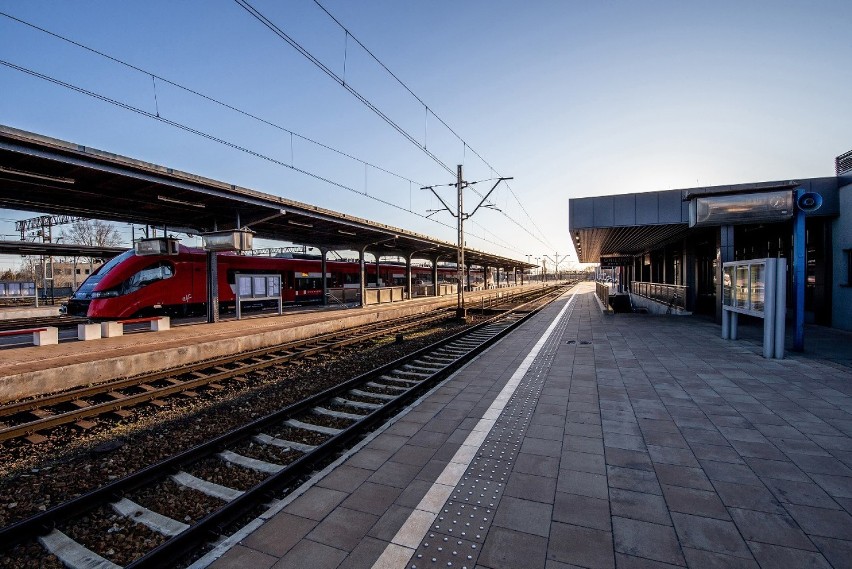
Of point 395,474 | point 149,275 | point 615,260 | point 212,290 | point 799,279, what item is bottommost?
point 395,474

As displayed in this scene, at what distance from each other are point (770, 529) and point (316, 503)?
3.59 meters

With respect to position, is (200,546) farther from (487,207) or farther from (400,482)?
(487,207)

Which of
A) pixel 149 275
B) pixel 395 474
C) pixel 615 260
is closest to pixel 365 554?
pixel 395 474

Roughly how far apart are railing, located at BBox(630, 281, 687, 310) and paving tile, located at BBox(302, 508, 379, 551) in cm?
1897

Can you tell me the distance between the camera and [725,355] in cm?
919

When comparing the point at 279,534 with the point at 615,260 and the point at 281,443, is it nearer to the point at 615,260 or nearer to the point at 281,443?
the point at 281,443

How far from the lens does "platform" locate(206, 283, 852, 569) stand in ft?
9.14

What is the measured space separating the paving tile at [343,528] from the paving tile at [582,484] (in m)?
1.75

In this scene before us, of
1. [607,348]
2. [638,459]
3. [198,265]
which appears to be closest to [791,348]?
[607,348]

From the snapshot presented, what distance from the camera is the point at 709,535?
2926 mm

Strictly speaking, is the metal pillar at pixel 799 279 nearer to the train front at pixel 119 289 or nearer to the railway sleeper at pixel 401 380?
the railway sleeper at pixel 401 380

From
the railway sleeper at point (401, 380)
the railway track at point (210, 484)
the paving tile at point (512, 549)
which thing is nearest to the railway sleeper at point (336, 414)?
the railway track at point (210, 484)

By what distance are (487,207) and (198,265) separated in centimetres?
1417

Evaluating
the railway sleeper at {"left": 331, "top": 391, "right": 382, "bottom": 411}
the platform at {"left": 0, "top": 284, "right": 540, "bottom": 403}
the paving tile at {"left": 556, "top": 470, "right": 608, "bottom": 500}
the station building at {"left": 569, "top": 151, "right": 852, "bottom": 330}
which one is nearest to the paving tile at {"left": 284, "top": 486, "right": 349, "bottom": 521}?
the paving tile at {"left": 556, "top": 470, "right": 608, "bottom": 500}
